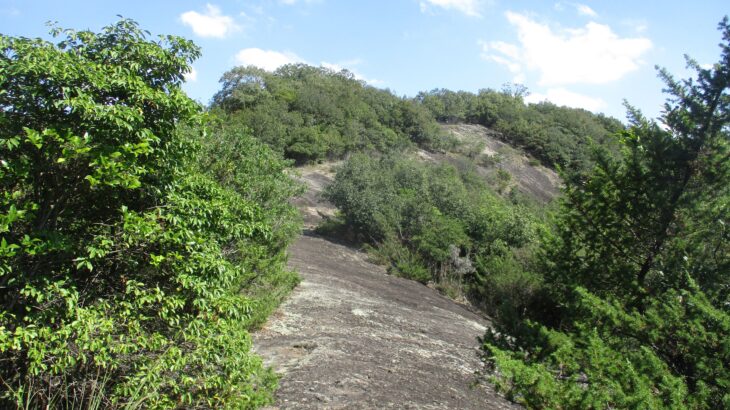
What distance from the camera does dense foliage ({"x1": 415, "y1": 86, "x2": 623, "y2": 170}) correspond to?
57094 millimetres

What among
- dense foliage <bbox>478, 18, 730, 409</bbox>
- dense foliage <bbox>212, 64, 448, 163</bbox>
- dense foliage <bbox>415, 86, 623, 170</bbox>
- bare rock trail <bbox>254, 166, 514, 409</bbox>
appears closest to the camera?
dense foliage <bbox>478, 18, 730, 409</bbox>

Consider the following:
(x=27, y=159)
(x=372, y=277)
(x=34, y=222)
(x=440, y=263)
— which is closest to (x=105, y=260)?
(x=34, y=222)

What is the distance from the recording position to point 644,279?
24.3ft

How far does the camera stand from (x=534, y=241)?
22469mm

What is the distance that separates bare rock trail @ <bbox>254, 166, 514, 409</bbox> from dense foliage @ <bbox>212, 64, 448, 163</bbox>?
26065 millimetres

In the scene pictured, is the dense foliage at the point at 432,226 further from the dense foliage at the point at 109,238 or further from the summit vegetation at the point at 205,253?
the dense foliage at the point at 109,238

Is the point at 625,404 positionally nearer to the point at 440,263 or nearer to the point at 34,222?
the point at 34,222

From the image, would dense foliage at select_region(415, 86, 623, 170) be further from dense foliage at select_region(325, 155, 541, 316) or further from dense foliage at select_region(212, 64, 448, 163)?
dense foliage at select_region(325, 155, 541, 316)

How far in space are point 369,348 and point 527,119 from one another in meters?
58.8

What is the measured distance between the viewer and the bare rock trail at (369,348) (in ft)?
22.4

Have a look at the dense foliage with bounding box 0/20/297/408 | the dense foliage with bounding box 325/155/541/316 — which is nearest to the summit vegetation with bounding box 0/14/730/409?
the dense foliage with bounding box 0/20/297/408

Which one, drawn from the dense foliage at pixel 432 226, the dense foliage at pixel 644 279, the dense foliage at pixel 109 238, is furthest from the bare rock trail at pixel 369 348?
the dense foliage at pixel 432 226

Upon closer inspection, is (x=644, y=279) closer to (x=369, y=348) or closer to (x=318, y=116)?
(x=369, y=348)

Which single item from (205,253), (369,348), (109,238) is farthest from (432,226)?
(109,238)
